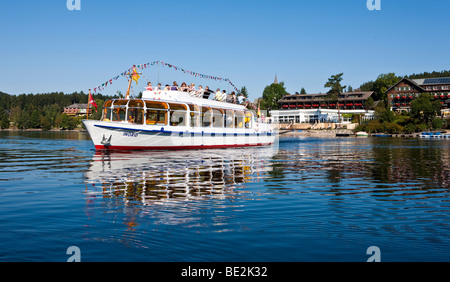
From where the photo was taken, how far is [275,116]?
544 ft

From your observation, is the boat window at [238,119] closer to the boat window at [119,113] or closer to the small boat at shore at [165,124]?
the small boat at shore at [165,124]

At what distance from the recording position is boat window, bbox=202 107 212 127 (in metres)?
44.4

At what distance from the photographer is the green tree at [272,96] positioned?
192 meters

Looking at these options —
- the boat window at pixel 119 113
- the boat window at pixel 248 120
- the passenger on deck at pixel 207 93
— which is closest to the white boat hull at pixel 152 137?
the boat window at pixel 119 113

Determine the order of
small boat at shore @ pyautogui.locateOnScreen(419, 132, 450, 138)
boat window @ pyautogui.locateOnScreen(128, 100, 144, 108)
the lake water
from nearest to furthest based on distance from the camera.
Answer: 1. the lake water
2. boat window @ pyautogui.locateOnScreen(128, 100, 144, 108)
3. small boat at shore @ pyautogui.locateOnScreen(419, 132, 450, 138)

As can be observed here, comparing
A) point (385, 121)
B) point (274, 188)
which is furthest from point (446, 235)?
point (385, 121)

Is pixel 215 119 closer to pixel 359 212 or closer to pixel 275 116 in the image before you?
pixel 359 212

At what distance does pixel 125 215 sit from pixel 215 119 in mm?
36755

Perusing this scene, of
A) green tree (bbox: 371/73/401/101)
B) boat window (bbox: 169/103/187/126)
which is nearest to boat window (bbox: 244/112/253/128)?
boat window (bbox: 169/103/187/126)

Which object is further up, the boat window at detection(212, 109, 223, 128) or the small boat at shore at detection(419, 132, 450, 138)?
the boat window at detection(212, 109, 223, 128)

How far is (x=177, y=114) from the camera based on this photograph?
4078 centimetres

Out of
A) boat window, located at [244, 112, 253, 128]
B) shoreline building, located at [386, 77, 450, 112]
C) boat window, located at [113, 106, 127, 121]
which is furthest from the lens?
shoreline building, located at [386, 77, 450, 112]

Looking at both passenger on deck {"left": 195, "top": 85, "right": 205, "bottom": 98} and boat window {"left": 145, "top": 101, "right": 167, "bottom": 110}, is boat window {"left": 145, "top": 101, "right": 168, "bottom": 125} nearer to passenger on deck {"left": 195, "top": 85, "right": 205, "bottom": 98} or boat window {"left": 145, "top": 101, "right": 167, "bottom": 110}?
boat window {"left": 145, "top": 101, "right": 167, "bottom": 110}
